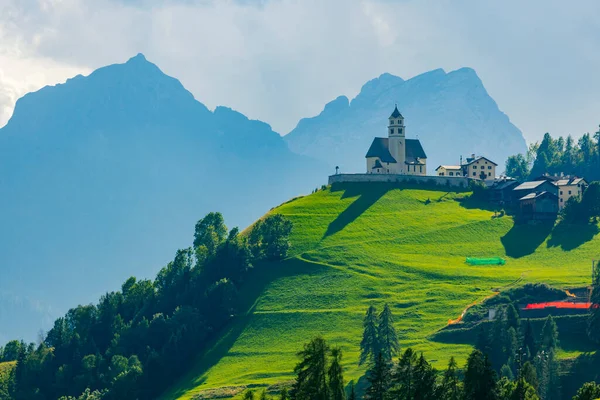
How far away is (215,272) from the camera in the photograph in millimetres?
174125

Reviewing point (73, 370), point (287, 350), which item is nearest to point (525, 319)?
point (287, 350)

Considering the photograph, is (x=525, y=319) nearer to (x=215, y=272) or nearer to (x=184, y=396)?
(x=184, y=396)

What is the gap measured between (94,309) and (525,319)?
72549 millimetres

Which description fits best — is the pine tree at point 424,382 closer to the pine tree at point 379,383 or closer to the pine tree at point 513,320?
the pine tree at point 379,383

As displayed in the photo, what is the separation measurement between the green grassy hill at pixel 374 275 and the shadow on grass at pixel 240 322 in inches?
8.8

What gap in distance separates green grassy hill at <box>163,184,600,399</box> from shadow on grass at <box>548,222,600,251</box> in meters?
0.29

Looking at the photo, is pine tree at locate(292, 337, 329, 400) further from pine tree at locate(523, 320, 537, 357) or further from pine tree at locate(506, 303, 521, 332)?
pine tree at locate(506, 303, 521, 332)

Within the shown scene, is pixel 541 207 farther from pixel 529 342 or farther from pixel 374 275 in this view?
pixel 529 342

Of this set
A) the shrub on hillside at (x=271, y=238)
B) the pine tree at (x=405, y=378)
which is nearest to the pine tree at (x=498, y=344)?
the pine tree at (x=405, y=378)

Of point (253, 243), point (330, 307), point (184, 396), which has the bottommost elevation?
point (184, 396)

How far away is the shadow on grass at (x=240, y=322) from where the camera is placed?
148875mm

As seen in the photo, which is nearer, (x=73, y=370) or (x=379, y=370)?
(x=379, y=370)

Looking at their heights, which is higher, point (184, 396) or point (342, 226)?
point (342, 226)

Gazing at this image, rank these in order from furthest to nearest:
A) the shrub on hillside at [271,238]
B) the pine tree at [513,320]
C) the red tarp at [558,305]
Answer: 1. the shrub on hillside at [271,238]
2. the red tarp at [558,305]
3. the pine tree at [513,320]
